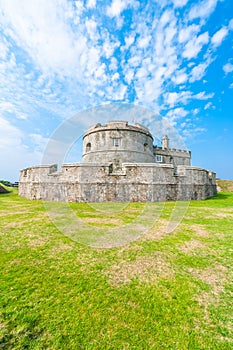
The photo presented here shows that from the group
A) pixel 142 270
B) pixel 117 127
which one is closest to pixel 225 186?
pixel 117 127

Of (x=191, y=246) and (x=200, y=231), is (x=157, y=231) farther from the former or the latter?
(x=200, y=231)

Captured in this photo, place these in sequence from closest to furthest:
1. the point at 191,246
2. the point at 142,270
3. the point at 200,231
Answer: the point at 142,270
the point at 191,246
the point at 200,231

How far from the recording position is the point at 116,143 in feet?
60.9

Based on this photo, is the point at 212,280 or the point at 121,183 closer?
the point at 212,280

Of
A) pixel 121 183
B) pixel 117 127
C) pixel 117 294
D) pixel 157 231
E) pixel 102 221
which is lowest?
pixel 117 294

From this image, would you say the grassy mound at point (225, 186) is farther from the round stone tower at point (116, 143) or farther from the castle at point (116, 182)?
the round stone tower at point (116, 143)

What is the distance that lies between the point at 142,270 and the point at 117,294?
80 cm

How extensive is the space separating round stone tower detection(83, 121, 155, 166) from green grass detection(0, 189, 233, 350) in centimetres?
1443

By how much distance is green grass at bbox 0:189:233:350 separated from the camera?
75.9 inches

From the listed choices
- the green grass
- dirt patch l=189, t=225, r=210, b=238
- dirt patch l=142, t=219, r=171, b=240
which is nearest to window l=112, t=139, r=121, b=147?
dirt patch l=142, t=219, r=171, b=240

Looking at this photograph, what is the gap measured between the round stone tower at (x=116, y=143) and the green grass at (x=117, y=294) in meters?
14.4

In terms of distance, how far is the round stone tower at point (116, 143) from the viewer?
60.6 feet

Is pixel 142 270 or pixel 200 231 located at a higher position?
pixel 200 231

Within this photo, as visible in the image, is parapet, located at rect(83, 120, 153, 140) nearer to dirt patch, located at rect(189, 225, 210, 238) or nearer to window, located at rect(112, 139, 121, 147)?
window, located at rect(112, 139, 121, 147)
